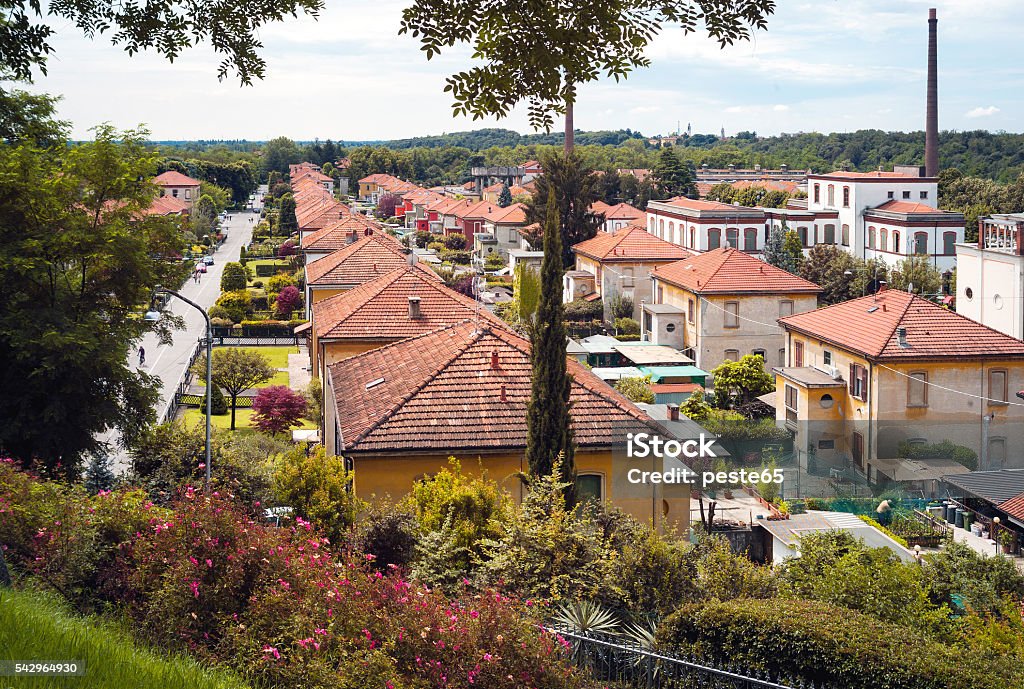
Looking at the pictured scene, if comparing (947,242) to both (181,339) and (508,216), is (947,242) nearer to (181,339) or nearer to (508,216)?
(508,216)

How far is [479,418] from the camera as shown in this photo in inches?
766

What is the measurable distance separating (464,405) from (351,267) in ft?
75.4

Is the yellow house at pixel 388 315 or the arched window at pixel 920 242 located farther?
the arched window at pixel 920 242

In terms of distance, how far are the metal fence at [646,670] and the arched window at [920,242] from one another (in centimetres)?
6321

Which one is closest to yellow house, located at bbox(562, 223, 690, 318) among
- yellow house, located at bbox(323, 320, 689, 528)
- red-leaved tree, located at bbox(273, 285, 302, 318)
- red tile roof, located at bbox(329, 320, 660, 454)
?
red-leaved tree, located at bbox(273, 285, 302, 318)

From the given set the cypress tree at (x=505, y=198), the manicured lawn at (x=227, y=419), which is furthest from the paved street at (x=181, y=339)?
the cypress tree at (x=505, y=198)

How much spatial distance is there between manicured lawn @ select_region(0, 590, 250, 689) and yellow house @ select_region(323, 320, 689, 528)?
35.9 ft

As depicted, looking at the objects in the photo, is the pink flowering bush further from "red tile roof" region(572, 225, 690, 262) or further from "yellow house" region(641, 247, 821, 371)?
"red tile roof" region(572, 225, 690, 262)

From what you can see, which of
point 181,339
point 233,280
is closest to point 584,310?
point 181,339

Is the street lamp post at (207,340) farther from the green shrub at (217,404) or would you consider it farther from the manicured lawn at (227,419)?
the green shrub at (217,404)

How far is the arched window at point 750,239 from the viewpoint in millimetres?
Answer: 68188

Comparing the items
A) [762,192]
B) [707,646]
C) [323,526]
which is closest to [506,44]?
[707,646]

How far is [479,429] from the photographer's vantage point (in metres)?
19.2

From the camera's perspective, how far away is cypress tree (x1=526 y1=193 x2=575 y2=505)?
18.0m
